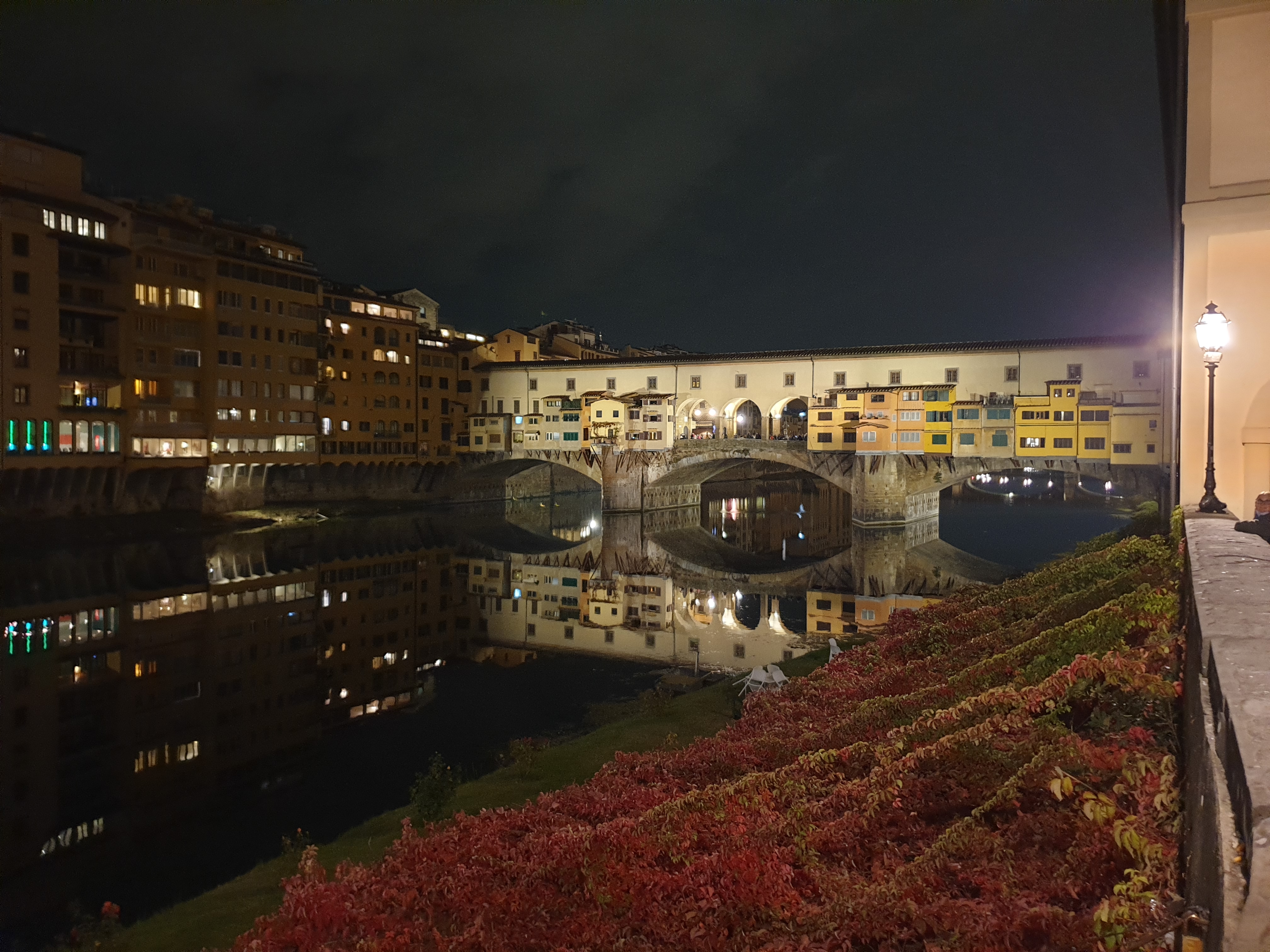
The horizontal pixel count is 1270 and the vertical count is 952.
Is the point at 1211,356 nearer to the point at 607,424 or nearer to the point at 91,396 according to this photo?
the point at 91,396

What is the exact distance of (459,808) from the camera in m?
10.6

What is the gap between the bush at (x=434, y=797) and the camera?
386 inches

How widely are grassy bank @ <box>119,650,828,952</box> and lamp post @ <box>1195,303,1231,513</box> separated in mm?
8027

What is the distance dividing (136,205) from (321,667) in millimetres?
39123

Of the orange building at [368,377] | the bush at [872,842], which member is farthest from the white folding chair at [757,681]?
the orange building at [368,377]

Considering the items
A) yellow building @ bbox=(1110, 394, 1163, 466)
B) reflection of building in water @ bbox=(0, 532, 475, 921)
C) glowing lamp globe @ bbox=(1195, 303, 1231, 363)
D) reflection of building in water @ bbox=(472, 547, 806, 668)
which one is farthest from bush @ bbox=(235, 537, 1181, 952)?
yellow building @ bbox=(1110, 394, 1163, 466)

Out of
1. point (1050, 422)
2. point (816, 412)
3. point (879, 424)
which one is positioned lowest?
point (1050, 422)

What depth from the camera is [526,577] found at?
34969 millimetres

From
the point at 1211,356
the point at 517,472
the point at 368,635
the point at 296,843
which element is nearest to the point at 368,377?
the point at 517,472

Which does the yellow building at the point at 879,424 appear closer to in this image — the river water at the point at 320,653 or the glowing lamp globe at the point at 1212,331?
the river water at the point at 320,653

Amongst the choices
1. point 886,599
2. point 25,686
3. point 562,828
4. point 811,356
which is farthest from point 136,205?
point 562,828

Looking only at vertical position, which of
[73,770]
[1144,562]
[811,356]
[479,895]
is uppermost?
[811,356]

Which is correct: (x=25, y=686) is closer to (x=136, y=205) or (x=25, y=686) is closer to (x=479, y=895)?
(x=479, y=895)

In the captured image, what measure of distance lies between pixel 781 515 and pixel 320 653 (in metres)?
42.3
